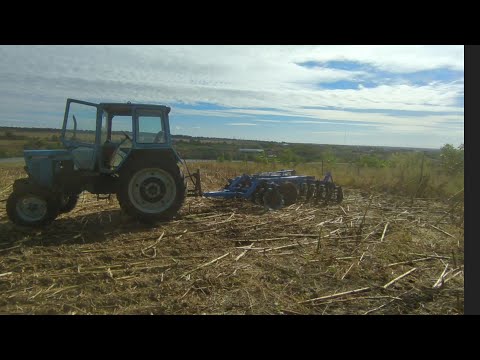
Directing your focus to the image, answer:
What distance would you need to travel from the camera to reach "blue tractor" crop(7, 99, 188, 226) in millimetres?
7008

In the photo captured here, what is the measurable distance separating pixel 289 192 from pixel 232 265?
479 centimetres

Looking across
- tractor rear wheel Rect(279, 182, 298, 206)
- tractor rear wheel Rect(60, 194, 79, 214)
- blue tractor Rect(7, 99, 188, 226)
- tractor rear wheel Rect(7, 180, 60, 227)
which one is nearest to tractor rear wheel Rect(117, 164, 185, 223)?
blue tractor Rect(7, 99, 188, 226)

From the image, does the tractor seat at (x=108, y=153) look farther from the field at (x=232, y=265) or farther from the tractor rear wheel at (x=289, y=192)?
the tractor rear wheel at (x=289, y=192)

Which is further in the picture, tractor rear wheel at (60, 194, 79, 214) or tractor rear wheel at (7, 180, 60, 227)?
tractor rear wheel at (60, 194, 79, 214)

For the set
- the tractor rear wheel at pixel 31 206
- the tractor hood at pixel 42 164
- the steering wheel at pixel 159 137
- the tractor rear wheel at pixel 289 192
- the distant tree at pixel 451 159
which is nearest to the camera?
the tractor rear wheel at pixel 31 206

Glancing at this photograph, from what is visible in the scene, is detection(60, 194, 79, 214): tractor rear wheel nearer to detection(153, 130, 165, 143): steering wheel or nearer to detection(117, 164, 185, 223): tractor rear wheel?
detection(117, 164, 185, 223): tractor rear wheel

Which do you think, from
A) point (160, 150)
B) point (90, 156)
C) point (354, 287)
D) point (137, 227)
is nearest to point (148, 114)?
point (160, 150)

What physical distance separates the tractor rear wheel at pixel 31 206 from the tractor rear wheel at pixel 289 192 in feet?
16.8

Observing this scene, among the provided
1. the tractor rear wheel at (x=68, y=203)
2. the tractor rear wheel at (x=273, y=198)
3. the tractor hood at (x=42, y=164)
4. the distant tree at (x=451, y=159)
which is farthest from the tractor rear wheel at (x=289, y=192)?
the distant tree at (x=451, y=159)

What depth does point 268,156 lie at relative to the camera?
65.2 feet

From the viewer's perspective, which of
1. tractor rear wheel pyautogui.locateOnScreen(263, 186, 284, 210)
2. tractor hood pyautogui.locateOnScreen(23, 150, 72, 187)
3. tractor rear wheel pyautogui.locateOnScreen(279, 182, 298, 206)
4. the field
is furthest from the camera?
tractor rear wheel pyautogui.locateOnScreen(279, 182, 298, 206)

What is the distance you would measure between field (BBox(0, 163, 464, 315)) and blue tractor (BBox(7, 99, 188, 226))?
0.47 m

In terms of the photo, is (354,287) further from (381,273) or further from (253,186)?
(253,186)

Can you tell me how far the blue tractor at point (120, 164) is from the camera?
7.01 meters
